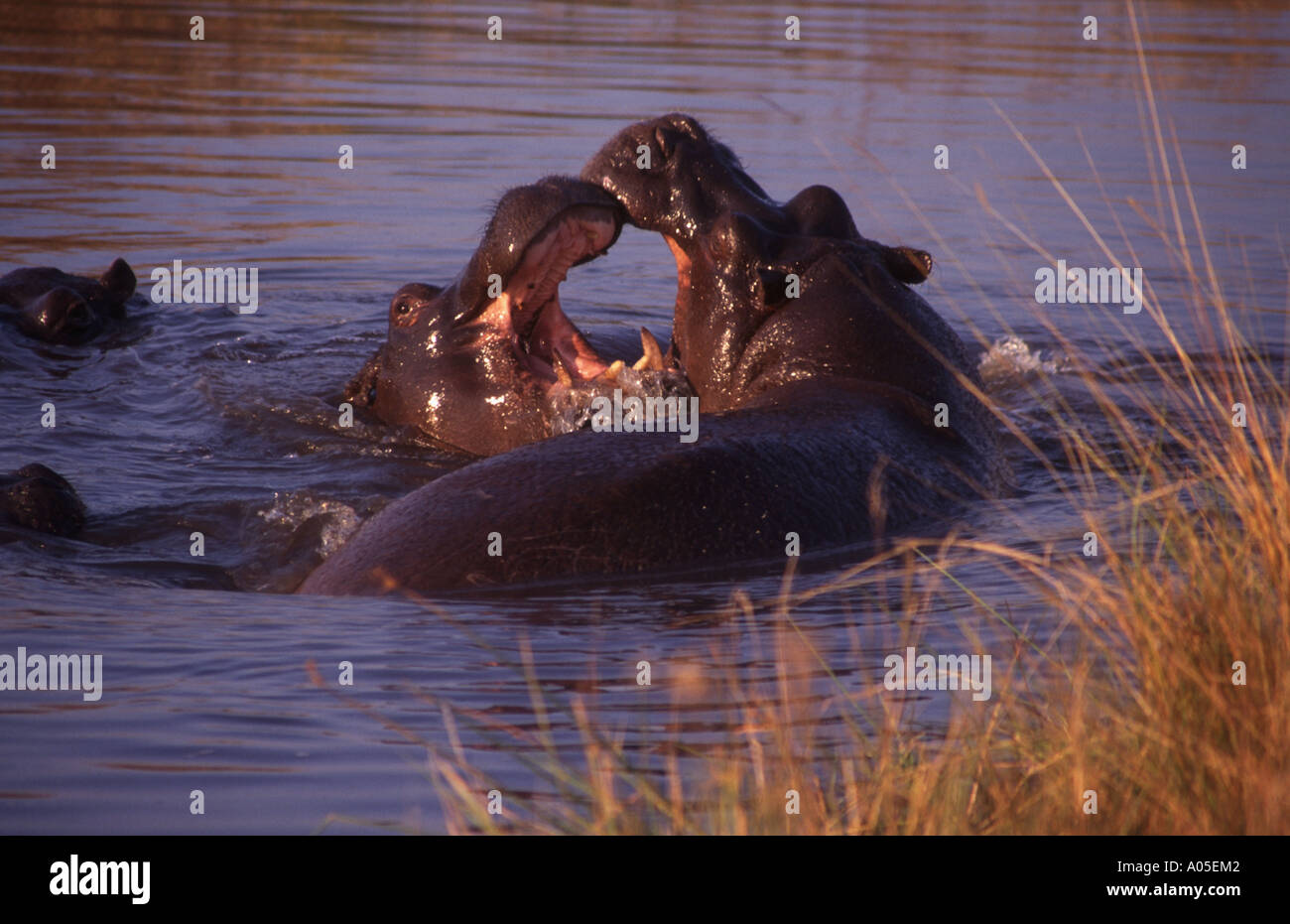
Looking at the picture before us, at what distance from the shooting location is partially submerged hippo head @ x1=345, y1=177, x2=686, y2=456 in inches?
282

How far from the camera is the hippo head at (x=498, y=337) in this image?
717cm

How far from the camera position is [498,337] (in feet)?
25.8

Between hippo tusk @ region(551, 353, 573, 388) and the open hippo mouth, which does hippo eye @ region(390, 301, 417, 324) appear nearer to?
the open hippo mouth

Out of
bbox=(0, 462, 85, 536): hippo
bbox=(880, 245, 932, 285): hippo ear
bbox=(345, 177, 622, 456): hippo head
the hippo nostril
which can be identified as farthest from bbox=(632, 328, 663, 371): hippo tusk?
the hippo nostril

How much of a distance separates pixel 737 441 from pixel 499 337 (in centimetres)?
226

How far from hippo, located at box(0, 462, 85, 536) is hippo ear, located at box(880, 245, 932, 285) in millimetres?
3707

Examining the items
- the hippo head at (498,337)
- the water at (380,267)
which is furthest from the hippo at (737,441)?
the hippo head at (498,337)

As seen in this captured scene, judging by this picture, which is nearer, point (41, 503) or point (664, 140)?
point (41, 503)

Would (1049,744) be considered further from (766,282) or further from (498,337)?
(498,337)

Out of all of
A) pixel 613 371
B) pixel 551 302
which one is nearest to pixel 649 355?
pixel 613 371

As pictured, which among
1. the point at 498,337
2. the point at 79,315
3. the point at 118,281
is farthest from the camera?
the point at 118,281

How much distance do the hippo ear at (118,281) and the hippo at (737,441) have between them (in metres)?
4.61
